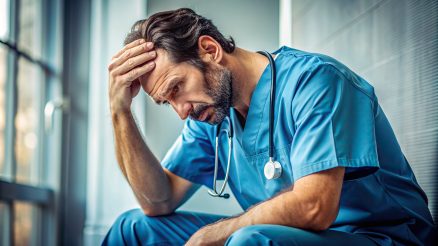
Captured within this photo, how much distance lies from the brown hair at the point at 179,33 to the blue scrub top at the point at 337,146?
154 millimetres

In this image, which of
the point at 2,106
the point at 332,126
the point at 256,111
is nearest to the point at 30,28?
the point at 2,106

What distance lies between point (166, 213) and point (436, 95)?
0.69 m

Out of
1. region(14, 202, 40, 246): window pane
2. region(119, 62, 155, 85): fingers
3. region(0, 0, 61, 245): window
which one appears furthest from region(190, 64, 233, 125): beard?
region(14, 202, 40, 246): window pane

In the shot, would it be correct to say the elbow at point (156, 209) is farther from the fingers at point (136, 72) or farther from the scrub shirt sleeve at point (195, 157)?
the fingers at point (136, 72)

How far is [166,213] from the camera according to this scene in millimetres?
1587

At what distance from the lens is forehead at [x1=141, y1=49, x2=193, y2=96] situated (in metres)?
1.39

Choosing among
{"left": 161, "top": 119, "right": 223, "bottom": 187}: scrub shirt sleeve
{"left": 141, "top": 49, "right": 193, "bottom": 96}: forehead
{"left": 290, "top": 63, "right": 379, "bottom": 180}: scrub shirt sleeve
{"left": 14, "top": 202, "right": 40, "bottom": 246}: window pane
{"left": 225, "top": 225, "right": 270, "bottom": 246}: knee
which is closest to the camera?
{"left": 225, "top": 225, "right": 270, "bottom": 246}: knee

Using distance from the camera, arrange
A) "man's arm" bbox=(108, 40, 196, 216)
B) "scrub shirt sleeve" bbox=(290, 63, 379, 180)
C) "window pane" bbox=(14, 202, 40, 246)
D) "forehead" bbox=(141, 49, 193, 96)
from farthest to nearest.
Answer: "window pane" bbox=(14, 202, 40, 246) < "man's arm" bbox=(108, 40, 196, 216) < "forehead" bbox=(141, 49, 193, 96) < "scrub shirt sleeve" bbox=(290, 63, 379, 180)

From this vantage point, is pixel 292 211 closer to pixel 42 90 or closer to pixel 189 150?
pixel 189 150

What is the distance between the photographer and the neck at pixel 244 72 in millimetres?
1442

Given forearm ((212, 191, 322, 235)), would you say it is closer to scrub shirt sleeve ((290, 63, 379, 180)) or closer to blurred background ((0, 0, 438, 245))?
scrub shirt sleeve ((290, 63, 379, 180))

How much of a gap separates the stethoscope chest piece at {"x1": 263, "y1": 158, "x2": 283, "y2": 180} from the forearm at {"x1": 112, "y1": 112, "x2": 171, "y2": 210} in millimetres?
354

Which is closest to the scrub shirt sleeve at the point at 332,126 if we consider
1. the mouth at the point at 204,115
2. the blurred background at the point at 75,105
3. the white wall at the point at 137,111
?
the mouth at the point at 204,115

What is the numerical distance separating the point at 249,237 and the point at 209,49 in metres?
0.53
